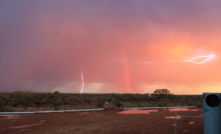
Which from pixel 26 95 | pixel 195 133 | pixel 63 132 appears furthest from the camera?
pixel 26 95

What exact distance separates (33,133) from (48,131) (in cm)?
104

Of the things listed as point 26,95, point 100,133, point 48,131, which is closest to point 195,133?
point 100,133

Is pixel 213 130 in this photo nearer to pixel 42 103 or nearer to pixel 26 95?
pixel 42 103

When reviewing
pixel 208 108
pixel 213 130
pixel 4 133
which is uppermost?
pixel 208 108

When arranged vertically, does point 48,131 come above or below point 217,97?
below

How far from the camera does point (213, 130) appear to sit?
8.62m

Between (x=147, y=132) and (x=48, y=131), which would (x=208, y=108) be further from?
(x=48, y=131)

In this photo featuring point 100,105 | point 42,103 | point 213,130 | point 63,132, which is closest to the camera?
point 213,130

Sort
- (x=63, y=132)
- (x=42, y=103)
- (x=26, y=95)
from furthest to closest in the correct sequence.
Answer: (x=26, y=95) → (x=42, y=103) → (x=63, y=132)

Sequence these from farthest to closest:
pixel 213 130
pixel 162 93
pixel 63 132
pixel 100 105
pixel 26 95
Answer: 1. pixel 162 93
2. pixel 26 95
3. pixel 100 105
4. pixel 63 132
5. pixel 213 130

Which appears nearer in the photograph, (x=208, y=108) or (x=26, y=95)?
(x=208, y=108)

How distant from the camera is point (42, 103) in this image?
3662 cm

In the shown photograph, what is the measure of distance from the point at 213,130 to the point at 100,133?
6.93m

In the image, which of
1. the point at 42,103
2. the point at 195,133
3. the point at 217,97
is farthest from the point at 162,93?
the point at 217,97
